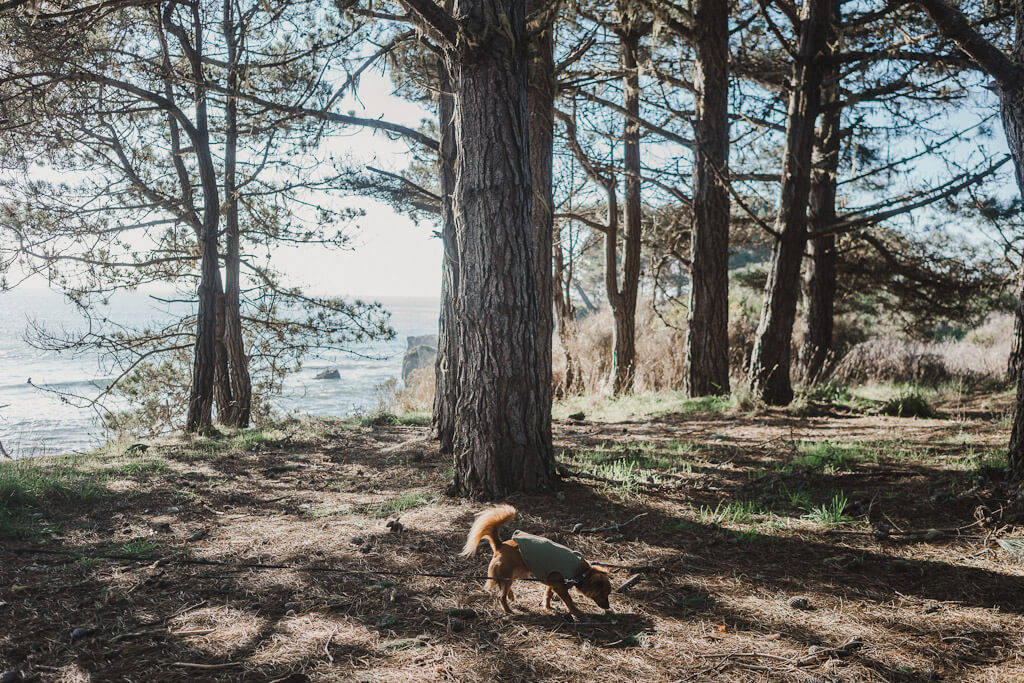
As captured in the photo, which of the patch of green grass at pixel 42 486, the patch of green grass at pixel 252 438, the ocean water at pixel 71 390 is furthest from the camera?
the ocean water at pixel 71 390

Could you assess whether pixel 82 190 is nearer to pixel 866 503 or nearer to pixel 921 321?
pixel 866 503

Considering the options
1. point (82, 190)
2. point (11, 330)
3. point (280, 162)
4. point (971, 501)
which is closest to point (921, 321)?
point (971, 501)

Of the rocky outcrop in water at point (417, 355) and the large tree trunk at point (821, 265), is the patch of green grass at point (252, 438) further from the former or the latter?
the rocky outcrop in water at point (417, 355)

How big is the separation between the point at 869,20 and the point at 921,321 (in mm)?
5554

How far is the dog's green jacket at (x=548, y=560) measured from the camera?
7.86 feet

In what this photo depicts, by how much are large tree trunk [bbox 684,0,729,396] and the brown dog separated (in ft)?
20.5

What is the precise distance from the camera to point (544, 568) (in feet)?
7.89

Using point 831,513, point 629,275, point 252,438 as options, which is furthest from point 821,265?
point 252,438

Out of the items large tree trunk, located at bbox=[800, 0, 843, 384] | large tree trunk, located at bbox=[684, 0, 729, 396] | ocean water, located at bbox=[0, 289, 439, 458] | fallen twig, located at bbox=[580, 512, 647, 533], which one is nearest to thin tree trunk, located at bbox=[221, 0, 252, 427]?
ocean water, located at bbox=[0, 289, 439, 458]

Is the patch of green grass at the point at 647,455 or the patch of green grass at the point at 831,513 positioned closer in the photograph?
the patch of green grass at the point at 831,513

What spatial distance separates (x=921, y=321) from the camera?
10.5 m

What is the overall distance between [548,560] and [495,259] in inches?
80.9

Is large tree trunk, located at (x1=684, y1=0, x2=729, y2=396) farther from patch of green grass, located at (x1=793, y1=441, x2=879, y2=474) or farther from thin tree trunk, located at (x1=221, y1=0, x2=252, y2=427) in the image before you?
thin tree trunk, located at (x1=221, y1=0, x2=252, y2=427)

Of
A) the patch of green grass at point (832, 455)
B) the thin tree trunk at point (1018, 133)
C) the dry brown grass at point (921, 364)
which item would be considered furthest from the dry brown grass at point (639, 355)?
the thin tree trunk at point (1018, 133)
